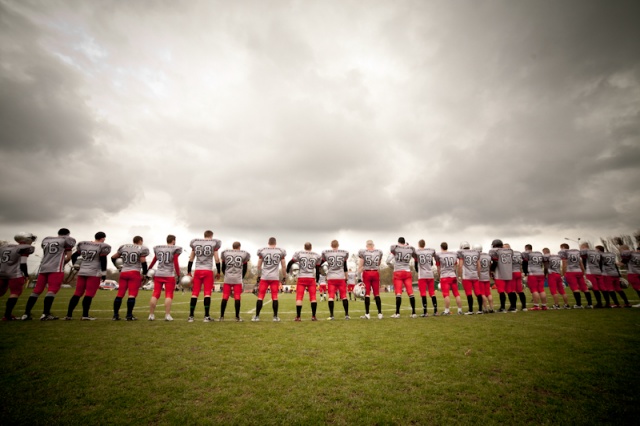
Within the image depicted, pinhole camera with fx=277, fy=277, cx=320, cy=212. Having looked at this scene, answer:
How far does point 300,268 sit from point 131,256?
567 centimetres

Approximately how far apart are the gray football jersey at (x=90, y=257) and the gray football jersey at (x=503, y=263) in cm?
1462

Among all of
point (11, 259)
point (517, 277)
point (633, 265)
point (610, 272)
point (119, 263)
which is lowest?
point (517, 277)

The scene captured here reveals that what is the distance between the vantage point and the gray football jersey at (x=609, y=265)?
12305mm

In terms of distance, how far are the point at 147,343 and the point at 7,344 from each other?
258 cm

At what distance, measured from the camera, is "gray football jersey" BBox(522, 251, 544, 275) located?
1189cm

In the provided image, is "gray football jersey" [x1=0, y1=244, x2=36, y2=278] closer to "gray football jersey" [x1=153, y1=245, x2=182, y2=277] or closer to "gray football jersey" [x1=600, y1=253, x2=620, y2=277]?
"gray football jersey" [x1=153, y1=245, x2=182, y2=277]

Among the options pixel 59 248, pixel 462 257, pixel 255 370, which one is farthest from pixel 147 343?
pixel 462 257

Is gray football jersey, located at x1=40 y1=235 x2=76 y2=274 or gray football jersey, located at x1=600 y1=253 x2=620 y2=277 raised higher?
gray football jersey, located at x1=40 y1=235 x2=76 y2=274

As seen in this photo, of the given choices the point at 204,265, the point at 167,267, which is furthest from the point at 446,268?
the point at 167,267

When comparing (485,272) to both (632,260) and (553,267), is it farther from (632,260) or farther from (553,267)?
(632,260)

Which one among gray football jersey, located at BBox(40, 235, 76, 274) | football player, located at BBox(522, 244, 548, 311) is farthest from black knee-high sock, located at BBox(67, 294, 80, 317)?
football player, located at BBox(522, 244, 548, 311)

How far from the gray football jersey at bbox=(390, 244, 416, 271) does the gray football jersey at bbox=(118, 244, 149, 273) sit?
881cm

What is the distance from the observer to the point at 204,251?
973cm

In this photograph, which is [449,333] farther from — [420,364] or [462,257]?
[462,257]
